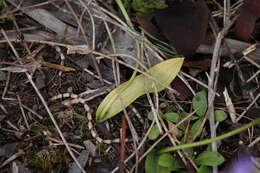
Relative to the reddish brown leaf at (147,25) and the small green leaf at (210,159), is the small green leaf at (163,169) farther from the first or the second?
the reddish brown leaf at (147,25)

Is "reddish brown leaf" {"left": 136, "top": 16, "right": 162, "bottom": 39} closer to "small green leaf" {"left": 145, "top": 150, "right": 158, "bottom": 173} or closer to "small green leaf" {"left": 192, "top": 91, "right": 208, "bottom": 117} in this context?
"small green leaf" {"left": 192, "top": 91, "right": 208, "bottom": 117}

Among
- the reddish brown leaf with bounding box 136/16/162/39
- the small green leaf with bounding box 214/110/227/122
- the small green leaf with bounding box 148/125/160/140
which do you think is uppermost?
the reddish brown leaf with bounding box 136/16/162/39

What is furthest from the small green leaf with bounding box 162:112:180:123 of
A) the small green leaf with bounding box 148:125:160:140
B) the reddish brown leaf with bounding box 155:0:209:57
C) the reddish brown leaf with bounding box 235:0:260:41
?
the reddish brown leaf with bounding box 235:0:260:41

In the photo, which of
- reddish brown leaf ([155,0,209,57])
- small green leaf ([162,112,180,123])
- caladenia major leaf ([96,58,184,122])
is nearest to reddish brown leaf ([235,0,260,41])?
reddish brown leaf ([155,0,209,57])

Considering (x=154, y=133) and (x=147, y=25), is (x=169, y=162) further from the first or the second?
(x=147, y=25)

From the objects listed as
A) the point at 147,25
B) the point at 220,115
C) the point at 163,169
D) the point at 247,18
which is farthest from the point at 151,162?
the point at 247,18

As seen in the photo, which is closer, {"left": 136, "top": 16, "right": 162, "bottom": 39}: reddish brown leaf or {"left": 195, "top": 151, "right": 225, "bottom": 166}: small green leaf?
{"left": 195, "top": 151, "right": 225, "bottom": 166}: small green leaf

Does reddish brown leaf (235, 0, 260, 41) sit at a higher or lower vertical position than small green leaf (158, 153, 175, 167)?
higher
